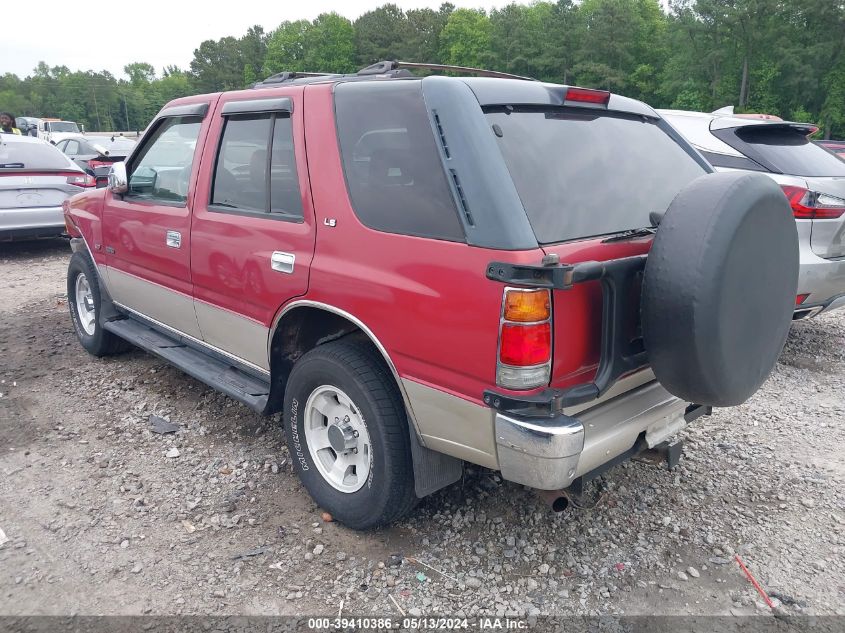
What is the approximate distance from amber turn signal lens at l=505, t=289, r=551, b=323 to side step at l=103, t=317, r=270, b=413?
5.49ft

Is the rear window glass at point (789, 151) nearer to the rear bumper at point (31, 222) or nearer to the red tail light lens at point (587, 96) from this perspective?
the red tail light lens at point (587, 96)

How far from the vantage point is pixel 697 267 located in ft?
7.09

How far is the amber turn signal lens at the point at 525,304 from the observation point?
84.9 inches

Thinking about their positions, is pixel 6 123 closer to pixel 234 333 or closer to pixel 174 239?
pixel 174 239

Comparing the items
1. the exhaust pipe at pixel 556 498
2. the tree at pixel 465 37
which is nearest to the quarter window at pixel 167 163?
the exhaust pipe at pixel 556 498

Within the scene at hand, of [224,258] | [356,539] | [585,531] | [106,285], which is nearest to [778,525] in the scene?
[585,531]

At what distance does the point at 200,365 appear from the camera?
386cm

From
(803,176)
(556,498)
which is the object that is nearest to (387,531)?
(556,498)

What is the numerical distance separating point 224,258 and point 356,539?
160 centimetres

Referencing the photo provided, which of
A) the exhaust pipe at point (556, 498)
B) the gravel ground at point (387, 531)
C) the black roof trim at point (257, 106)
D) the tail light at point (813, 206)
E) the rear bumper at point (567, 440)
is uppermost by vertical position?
the black roof trim at point (257, 106)

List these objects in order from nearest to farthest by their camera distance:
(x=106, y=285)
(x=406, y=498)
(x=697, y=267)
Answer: (x=697, y=267) < (x=406, y=498) < (x=106, y=285)

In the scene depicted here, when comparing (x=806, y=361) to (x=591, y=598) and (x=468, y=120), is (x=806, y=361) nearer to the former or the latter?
(x=591, y=598)

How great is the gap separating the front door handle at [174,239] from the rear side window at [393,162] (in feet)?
4.66

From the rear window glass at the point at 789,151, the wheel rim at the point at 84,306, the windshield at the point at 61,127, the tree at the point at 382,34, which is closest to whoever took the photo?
the rear window glass at the point at 789,151
